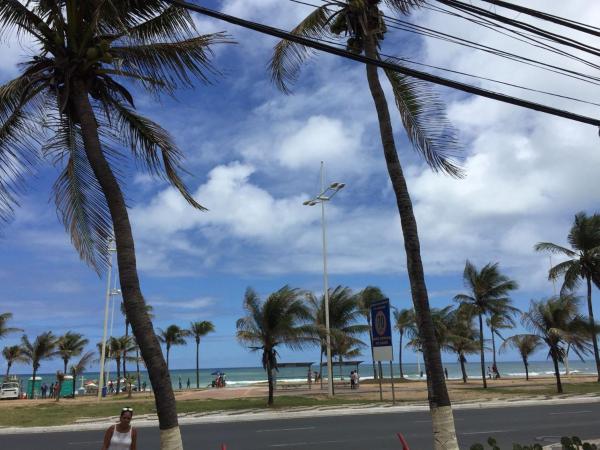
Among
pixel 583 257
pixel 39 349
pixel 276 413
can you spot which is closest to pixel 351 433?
pixel 276 413

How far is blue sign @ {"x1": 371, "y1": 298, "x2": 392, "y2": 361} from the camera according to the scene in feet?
78.5

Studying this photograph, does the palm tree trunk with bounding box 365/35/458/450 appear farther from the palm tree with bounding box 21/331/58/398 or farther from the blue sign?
the palm tree with bounding box 21/331/58/398

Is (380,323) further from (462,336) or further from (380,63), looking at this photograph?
(462,336)

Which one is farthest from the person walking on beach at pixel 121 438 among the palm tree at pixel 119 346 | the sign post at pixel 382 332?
the palm tree at pixel 119 346

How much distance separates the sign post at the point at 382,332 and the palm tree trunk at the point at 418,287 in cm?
1604

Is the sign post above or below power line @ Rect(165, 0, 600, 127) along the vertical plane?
below

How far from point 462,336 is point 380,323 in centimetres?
2420

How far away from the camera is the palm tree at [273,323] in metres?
A: 27.0

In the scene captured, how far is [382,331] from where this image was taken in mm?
24422

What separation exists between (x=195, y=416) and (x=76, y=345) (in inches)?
1442

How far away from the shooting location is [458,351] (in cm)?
4372

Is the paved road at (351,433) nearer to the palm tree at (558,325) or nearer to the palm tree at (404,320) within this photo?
the palm tree at (558,325)

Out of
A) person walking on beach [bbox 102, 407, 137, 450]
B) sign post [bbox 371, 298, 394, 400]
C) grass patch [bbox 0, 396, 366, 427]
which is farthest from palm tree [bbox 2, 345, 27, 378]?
person walking on beach [bbox 102, 407, 137, 450]

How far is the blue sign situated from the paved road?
302 centimetres
